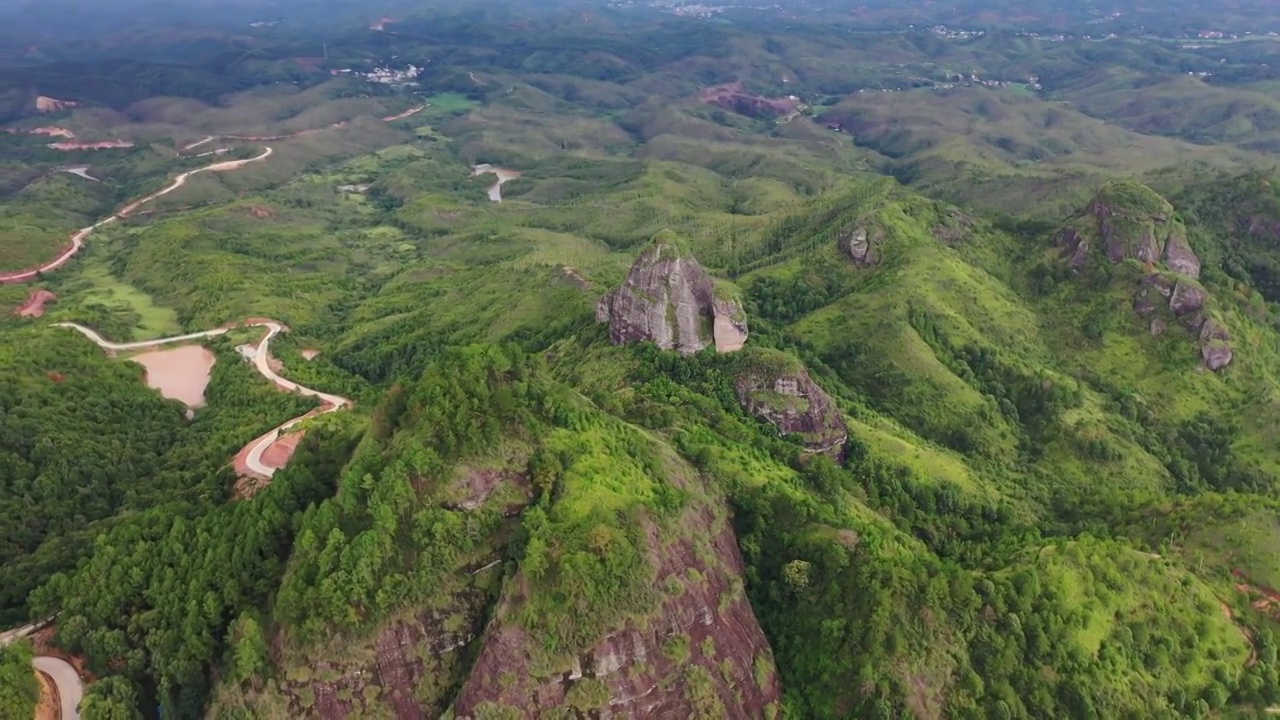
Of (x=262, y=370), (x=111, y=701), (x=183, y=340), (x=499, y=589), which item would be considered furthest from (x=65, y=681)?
(x=183, y=340)

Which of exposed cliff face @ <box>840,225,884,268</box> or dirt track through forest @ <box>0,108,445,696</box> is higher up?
exposed cliff face @ <box>840,225,884,268</box>

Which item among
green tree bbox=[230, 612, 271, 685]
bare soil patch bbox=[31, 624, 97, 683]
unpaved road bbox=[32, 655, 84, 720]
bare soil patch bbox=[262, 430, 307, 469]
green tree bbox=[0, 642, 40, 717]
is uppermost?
green tree bbox=[230, 612, 271, 685]

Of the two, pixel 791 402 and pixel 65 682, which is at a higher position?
pixel 791 402

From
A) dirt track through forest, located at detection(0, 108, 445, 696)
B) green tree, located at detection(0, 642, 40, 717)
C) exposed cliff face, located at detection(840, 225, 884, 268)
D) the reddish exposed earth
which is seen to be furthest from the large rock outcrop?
the reddish exposed earth

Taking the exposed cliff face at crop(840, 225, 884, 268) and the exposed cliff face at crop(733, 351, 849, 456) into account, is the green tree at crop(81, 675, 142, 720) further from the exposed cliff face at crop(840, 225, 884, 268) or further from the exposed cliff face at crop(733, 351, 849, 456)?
the exposed cliff face at crop(840, 225, 884, 268)

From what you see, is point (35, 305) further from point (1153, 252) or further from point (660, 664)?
point (1153, 252)
